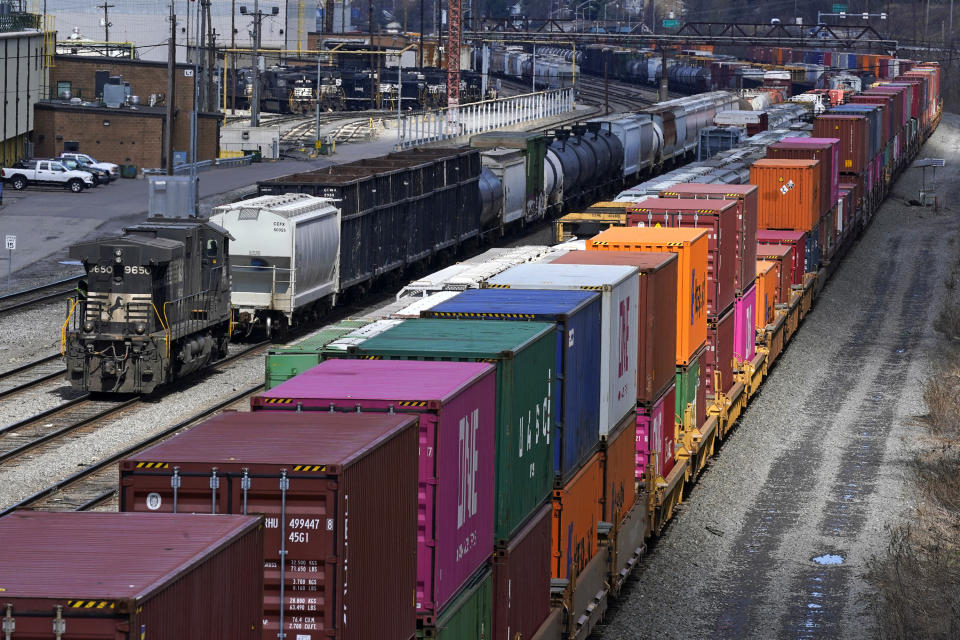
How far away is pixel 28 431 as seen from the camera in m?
27.0

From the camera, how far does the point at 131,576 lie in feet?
25.1

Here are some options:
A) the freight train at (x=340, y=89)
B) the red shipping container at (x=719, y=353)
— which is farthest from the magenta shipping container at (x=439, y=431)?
the freight train at (x=340, y=89)

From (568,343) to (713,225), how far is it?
1125 cm

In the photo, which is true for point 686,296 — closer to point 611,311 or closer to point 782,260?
point 611,311

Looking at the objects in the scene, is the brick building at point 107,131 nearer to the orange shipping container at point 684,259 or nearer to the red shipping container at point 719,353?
the red shipping container at point 719,353

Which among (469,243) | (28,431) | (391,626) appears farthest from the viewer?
(469,243)

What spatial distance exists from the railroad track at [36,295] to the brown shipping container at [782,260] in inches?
732

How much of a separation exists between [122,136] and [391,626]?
6733 centimetres

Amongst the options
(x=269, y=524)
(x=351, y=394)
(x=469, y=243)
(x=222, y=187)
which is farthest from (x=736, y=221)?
(x=222, y=187)

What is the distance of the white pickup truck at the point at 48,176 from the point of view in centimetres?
6588

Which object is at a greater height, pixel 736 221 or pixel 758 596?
pixel 736 221

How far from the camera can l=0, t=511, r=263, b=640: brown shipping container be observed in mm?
7273

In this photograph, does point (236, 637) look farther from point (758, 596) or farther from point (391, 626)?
point (758, 596)

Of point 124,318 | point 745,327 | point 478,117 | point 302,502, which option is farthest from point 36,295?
point 478,117
